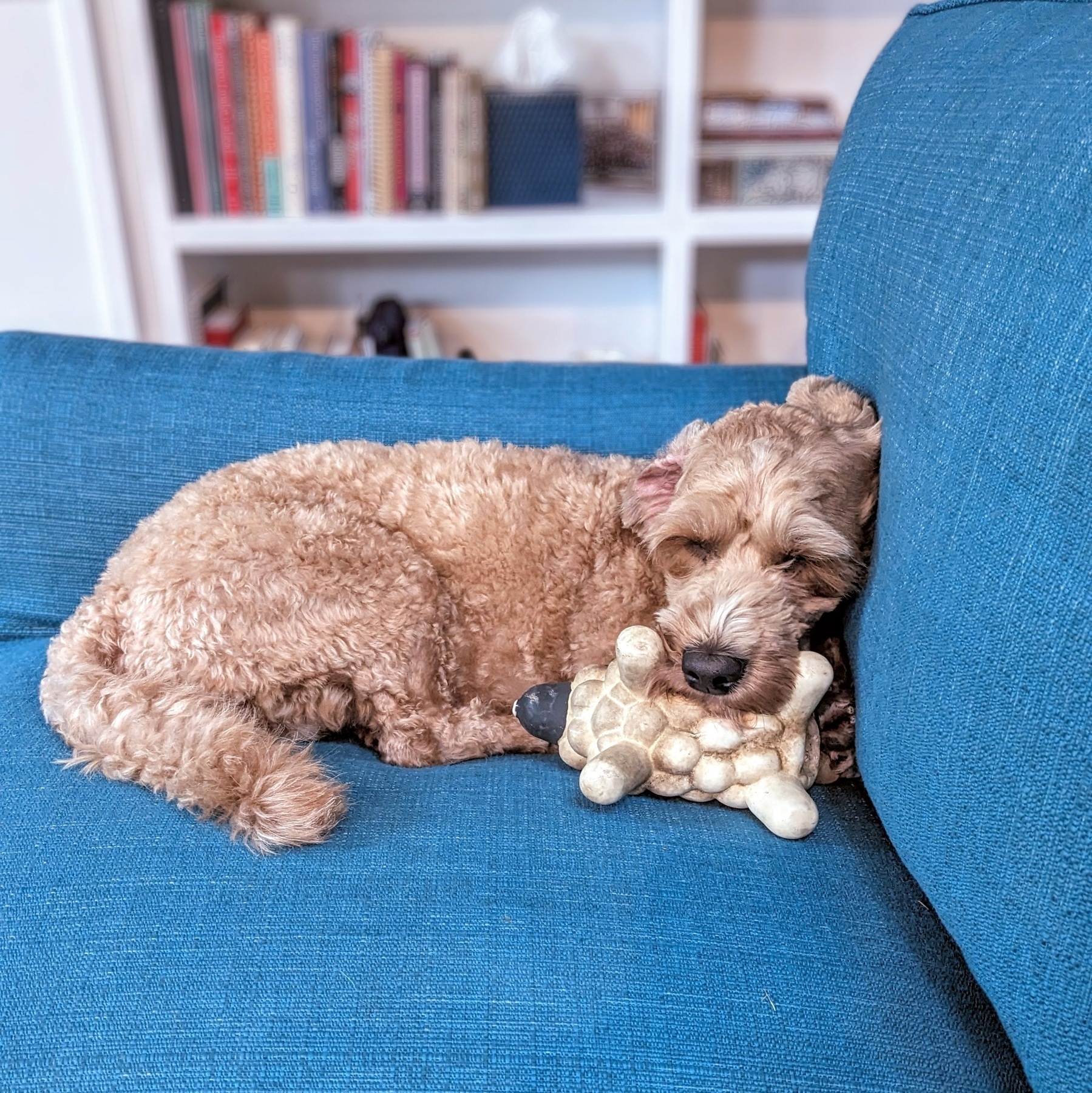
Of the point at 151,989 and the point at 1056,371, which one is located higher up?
the point at 1056,371

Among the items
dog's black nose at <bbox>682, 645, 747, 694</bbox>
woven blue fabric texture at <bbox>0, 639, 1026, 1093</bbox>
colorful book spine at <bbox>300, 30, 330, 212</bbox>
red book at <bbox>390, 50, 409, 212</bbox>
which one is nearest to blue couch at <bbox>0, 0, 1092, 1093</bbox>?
woven blue fabric texture at <bbox>0, 639, 1026, 1093</bbox>

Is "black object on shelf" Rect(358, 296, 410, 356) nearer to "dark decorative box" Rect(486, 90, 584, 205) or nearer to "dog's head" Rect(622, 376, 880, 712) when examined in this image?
"dark decorative box" Rect(486, 90, 584, 205)

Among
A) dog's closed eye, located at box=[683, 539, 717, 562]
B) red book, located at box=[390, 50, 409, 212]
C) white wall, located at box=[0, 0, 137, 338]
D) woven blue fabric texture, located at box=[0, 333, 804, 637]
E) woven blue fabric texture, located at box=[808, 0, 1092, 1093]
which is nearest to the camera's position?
woven blue fabric texture, located at box=[808, 0, 1092, 1093]

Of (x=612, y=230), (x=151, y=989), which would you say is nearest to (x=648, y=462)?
(x=151, y=989)

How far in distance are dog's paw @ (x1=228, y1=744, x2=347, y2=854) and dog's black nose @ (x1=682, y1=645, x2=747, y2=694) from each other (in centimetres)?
42

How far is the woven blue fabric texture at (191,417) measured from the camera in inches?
61.7

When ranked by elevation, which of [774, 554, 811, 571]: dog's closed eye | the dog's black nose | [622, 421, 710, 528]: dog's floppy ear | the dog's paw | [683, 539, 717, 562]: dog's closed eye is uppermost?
[622, 421, 710, 528]: dog's floppy ear

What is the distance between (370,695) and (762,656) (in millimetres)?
534

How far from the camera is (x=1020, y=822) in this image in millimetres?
792

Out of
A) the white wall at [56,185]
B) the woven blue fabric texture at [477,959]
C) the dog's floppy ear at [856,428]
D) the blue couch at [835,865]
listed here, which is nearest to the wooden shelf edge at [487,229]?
the white wall at [56,185]

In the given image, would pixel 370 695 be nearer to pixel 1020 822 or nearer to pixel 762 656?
pixel 762 656

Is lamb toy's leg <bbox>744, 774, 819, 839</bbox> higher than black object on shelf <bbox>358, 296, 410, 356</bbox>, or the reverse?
black object on shelf <bbox>358, 296, 410, 356</bbox>

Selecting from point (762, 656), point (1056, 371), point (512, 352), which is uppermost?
point (1056, 371)

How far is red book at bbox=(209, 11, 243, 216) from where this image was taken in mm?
2400
